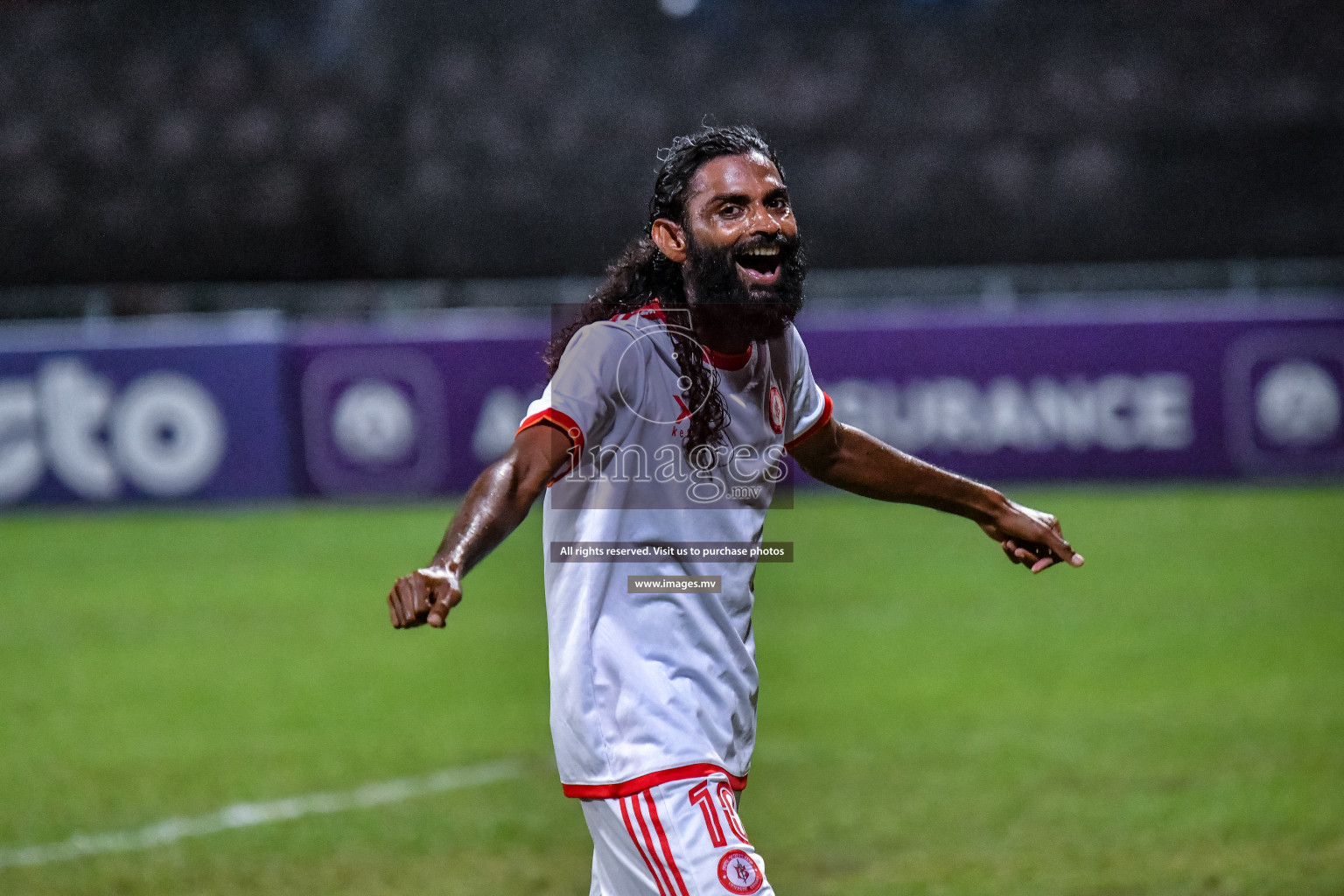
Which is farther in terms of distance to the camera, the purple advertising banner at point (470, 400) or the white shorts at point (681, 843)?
the purple advertising banner at point (470, 400)

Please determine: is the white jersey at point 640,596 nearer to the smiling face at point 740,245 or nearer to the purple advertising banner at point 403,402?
the smiling face at point 740,245

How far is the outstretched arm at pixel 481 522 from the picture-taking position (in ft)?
7.74

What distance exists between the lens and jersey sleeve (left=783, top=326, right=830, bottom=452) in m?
3.24

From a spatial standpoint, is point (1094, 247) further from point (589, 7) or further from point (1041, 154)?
point (589, 7)

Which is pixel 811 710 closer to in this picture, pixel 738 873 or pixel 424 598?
pixel 738 873

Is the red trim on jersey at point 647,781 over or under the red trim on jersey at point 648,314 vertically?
under

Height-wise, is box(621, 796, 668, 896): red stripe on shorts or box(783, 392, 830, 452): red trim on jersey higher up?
box(783, 392, 830, 452): red trim on jersey

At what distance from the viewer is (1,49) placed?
2355 centimetres

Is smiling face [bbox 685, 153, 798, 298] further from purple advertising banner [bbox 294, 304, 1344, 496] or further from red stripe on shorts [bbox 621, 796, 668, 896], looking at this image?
purple advertising banner [bbox 294, 304, 1344, 496]

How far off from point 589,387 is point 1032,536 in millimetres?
1150

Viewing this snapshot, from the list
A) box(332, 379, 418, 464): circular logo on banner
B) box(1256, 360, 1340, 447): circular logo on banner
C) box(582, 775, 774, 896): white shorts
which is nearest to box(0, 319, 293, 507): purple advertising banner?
box(332, 379, 418, 464): circular logo on banner

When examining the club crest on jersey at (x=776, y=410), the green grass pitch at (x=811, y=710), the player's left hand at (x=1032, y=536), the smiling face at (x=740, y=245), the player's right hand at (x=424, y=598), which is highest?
the smiling face at (x=740, y=245)

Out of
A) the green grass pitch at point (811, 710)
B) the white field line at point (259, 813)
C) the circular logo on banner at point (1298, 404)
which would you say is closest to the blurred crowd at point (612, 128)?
the circular logo on banner at point (1298, 404)

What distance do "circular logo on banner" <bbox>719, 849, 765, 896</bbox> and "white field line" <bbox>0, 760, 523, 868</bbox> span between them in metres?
3.81
